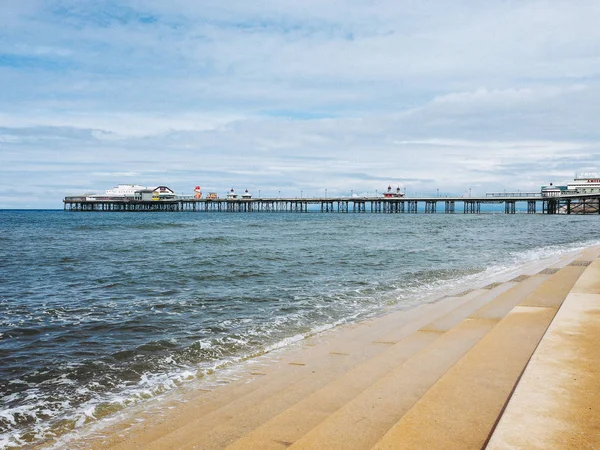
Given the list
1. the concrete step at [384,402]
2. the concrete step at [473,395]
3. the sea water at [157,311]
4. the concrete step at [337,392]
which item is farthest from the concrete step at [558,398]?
the sea water at [157,311]

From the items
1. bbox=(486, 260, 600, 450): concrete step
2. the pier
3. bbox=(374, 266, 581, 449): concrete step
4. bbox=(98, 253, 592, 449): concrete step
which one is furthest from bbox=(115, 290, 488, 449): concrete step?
the pier

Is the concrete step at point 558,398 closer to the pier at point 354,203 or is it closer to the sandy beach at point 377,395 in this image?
the sandy beach at point 377,395

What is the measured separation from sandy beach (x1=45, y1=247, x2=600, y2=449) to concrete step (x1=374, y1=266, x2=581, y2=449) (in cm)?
1

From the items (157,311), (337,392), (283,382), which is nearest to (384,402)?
(337,392)

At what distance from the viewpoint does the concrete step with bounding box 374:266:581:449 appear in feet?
11.4

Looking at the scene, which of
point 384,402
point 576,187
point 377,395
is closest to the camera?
point 384,402

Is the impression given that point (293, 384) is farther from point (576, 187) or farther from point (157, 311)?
point (576, 187)

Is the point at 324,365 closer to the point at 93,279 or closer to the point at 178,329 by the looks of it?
the point at 178,329

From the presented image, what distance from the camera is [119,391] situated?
19.2 feet

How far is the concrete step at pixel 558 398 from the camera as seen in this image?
3156mm

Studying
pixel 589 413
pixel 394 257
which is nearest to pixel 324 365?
pixel 589 413

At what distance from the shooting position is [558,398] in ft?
12.6

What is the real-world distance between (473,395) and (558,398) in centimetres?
70

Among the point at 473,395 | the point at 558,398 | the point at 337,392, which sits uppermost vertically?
the point at 558,398
